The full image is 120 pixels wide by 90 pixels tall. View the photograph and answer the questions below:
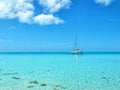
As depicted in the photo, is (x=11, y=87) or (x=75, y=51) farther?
(x=75, y=51)

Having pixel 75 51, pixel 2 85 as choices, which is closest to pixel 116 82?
pixel 2 85

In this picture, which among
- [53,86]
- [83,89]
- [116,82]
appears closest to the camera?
[83,89]

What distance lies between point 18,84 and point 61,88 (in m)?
3.65

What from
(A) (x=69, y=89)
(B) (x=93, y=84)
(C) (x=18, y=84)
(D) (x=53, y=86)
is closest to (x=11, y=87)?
(C) (x=18, y=84)

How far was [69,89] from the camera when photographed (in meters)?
16.2

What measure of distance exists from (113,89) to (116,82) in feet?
8.71

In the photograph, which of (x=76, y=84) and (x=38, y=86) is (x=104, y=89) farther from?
(x=38, y=86)

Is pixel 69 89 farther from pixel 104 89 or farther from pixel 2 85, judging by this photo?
pixel 2 85

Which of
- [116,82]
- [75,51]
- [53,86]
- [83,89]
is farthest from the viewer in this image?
[75,51]

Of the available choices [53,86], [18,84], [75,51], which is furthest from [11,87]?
[75,51]

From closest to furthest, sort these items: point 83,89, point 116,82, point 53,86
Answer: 1. point 83,89
2. point 53,86
3. point 116,82

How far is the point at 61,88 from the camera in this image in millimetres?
16516

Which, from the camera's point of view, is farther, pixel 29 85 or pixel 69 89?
pixel 29 85

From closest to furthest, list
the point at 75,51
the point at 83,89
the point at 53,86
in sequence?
the point at 83,89
the point at 53,86
the point at 75,51
